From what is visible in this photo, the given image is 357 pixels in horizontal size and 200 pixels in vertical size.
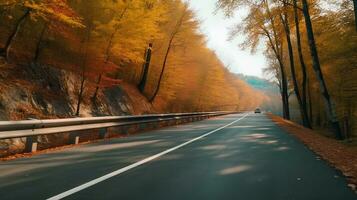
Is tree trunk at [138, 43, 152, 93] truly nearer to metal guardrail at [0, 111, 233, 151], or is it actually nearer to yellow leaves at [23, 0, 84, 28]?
yellow leaves at [23, 0, 84, 28]

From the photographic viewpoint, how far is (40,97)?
19078mm

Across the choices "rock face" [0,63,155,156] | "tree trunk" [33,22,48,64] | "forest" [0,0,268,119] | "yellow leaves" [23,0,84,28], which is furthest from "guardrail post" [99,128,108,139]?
"tree trunk" [33,22,48,64]

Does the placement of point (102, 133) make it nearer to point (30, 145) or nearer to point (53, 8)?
point (30, 145)

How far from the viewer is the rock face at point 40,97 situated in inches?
647

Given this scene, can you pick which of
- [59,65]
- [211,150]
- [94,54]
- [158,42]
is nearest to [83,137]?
[94,54]

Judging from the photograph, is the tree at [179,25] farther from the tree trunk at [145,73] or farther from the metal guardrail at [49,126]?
the metal guardrail at [49,126]

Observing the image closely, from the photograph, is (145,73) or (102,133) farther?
(145,73)

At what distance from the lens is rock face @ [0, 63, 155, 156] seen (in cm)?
1642

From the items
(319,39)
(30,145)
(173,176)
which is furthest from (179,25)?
(173,176)

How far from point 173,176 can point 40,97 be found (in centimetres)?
1449

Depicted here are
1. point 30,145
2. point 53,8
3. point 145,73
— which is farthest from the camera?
point 145,73

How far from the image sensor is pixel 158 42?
34844 millimetres

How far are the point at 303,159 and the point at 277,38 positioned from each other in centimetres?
2339

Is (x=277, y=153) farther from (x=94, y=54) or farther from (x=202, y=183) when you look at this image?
(x=94, y=54)
